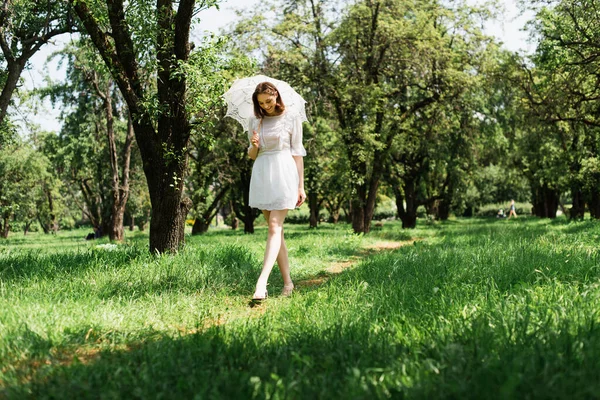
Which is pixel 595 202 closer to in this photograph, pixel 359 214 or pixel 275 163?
pixel 359 214

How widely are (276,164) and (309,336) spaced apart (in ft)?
8.01

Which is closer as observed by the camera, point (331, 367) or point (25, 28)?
point (331, 367)

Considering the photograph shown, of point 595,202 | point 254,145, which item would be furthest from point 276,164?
point 595,202

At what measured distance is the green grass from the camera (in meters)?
2.33

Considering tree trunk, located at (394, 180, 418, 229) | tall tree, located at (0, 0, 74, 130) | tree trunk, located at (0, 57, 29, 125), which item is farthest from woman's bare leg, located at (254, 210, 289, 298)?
tree trunk, located at (394, 180, 418, 229)

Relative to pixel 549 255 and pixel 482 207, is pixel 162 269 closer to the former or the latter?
pixel 549 255

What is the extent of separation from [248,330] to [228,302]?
4.87 ft

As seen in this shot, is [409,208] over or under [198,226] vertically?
over

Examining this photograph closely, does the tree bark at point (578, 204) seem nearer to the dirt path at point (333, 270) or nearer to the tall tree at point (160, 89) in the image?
the dirt path at point (333, 270)

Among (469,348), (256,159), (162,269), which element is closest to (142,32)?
(256,159)

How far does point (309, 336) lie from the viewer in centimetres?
316

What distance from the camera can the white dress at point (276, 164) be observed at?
5148mm

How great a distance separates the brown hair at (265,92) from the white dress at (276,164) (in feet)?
0.21

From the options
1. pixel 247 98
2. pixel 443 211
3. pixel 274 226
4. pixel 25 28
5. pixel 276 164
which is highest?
pixel 25 28
